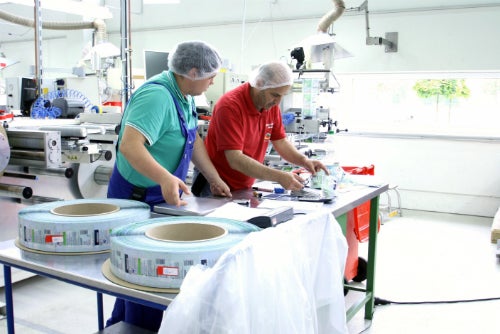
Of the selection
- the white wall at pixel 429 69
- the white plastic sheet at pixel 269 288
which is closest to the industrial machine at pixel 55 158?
the white plastic sheet at pixel 269 288

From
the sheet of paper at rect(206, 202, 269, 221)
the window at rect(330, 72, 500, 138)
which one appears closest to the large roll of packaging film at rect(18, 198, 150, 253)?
the sheet of paper at rect(206, 202, 269, 221)

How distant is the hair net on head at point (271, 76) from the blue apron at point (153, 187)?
0.42m

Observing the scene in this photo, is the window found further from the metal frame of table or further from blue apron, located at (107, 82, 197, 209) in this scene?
the metal frame of table

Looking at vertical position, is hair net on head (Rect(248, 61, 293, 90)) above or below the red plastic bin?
above

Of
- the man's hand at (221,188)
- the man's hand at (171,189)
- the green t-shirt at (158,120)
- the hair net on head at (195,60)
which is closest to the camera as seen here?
the man's hand at (171,189)

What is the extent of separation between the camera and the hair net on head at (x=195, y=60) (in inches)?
74.5

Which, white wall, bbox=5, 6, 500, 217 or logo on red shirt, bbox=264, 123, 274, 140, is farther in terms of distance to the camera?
white wall, bbox=5, 6, 500, 217

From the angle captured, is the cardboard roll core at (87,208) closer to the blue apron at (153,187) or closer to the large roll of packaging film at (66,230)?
the large roll of packaging film at (66,230)

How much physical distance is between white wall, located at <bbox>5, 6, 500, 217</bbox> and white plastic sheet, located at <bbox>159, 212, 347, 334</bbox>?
168 inches

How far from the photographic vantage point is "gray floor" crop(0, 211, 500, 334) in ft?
8.86

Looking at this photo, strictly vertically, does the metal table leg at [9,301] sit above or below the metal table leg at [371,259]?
above

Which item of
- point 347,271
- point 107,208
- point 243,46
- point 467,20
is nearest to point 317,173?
point 347,271

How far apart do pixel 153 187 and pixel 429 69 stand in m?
4.57

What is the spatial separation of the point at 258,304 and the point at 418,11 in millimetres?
5356
